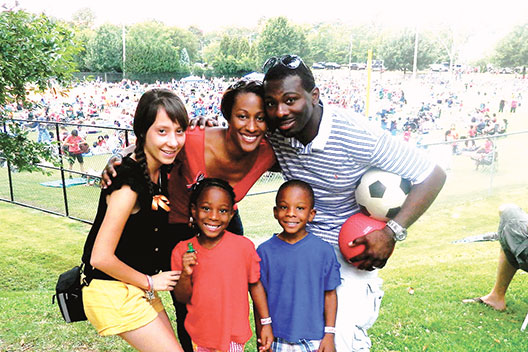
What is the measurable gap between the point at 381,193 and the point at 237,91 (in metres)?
0.96

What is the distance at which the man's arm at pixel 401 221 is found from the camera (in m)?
2.44

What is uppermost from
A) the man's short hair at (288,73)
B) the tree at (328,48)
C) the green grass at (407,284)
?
the tree at (328,48)

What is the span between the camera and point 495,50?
54.8 meters

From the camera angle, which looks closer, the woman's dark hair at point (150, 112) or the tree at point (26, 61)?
the woman's dark hair at point (150, 112)

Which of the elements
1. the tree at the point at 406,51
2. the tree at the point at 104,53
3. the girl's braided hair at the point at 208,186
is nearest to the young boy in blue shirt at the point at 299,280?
the girl's braided hair at the point at 208,186

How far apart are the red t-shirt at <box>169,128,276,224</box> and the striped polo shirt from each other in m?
0.17

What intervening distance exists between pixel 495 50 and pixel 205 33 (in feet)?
319

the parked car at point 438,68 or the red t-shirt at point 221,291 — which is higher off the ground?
the parked car at point 438,68

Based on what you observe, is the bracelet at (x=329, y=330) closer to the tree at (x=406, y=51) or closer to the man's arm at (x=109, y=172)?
the man's arm at (x=109, y=172)

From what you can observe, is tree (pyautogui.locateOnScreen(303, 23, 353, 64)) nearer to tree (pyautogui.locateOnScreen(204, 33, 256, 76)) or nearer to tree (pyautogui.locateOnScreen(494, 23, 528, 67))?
tree (pyautogui.locateOnScreen(204, 33, 256, 76))

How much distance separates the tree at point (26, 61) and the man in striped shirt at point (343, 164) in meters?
3.93

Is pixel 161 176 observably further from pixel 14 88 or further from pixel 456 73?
pixel 456 73

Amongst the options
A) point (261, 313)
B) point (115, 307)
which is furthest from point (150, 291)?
point (261, 313)

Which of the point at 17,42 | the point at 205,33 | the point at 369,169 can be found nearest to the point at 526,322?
the point at 369,169
